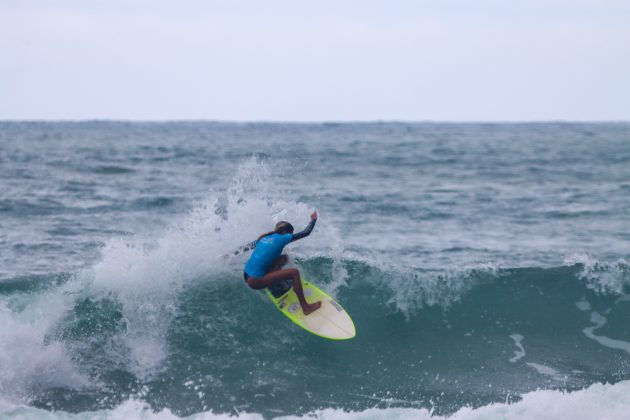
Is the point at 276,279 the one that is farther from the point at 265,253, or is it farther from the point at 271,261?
the point at 265,253

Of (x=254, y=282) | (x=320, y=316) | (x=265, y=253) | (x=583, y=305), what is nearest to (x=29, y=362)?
(x=254, y=282)

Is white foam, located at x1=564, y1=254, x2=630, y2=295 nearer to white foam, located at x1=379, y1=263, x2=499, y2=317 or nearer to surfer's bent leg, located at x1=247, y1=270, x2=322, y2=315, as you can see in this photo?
white foam, located at x1=379, y1=263, x2=499, y2=317

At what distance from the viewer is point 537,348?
11094 mm

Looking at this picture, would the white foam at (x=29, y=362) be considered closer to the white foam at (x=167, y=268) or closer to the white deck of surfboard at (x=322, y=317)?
the white foam at (x=167, y=268)

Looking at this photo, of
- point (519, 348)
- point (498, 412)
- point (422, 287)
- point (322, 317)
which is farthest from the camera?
point (422, 287)

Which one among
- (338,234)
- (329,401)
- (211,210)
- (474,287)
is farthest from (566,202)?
(329,401)

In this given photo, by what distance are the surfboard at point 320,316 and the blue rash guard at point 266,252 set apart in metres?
0.71

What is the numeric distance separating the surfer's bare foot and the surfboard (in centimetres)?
5

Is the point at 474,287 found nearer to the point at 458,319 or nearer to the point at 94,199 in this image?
the point at 458,319

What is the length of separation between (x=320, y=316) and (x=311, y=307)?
7.4 inches

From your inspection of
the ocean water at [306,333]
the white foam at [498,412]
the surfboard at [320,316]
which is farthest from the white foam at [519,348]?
the surfboard at [320,316]

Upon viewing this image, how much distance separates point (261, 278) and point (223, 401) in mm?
1746

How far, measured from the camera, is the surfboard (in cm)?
1028

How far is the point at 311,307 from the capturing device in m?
10.5
